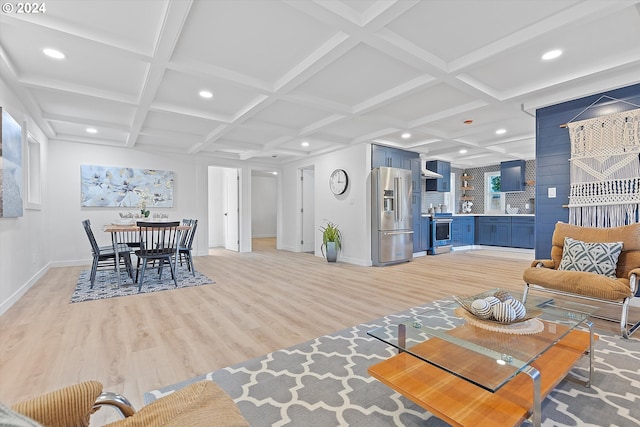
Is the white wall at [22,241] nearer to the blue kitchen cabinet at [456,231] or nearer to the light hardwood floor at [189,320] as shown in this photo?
the light hardwood floor at [189,320]

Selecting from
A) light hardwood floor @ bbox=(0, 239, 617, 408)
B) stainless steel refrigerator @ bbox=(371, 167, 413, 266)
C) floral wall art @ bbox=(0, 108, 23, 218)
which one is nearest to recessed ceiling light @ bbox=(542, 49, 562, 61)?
light hardwood floor @ bbox=(0, 239, 617, 408)

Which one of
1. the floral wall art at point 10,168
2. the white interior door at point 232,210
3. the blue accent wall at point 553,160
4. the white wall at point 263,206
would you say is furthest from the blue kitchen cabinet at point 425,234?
the floral wall art at point 10,168

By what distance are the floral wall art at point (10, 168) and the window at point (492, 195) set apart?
9990 mm

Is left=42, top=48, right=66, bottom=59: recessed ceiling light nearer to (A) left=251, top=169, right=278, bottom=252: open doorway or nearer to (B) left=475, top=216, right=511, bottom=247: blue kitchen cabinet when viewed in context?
(A) left=251, top=169, right=278, bottom=252: open doorway

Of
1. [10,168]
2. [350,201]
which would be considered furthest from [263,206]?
[10,168]

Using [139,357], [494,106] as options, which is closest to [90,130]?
[139,357]

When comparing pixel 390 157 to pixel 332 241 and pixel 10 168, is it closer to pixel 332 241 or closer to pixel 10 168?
pixel 332 241

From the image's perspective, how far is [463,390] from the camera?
4.43 ft

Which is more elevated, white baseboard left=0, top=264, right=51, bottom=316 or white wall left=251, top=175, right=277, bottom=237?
white wall left=251, top=175, right=277, bottom=237

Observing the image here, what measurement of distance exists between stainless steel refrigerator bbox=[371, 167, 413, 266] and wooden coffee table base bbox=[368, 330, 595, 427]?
3923 mm

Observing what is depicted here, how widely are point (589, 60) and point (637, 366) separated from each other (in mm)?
2681

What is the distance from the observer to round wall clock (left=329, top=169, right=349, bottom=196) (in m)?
6.02

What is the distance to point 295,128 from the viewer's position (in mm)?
5070

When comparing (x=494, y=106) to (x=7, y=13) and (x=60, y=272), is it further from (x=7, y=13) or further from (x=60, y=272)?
(x=60, y=272)
